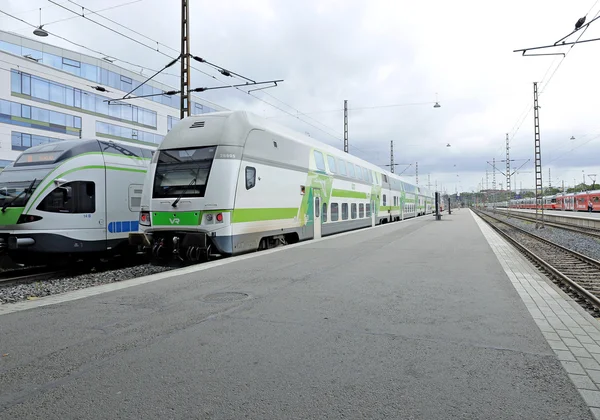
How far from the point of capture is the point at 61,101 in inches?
1511

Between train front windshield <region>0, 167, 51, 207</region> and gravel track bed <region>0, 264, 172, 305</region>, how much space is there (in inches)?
81.3

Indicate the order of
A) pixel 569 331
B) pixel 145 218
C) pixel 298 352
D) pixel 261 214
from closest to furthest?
pixel 298 352 < pixel 569 331 < pixel 145 218 < pixel 261 214

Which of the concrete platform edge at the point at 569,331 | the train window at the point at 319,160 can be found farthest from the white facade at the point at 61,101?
the concrete platform edge at the point at 569,331

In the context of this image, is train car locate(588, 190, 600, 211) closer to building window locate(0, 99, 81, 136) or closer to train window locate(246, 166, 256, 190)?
train window locate(246, 166, 256, 190)

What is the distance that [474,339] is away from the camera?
4398 millimetres

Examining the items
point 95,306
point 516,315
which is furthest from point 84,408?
point 516,315

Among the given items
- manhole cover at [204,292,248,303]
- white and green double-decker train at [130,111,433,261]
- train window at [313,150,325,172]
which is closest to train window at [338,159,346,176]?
train window at [313,150,325,172]

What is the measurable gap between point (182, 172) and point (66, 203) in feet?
9.58

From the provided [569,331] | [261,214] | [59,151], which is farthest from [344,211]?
[569,331]

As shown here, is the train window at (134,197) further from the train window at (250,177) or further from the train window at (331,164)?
the train window at (331,164)

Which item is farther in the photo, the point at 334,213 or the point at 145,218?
the point at 334,213

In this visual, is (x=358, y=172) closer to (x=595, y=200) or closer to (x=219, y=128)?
(x=219, y=128)

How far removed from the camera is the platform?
3029 mm

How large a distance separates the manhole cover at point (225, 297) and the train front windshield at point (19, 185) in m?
6.39
